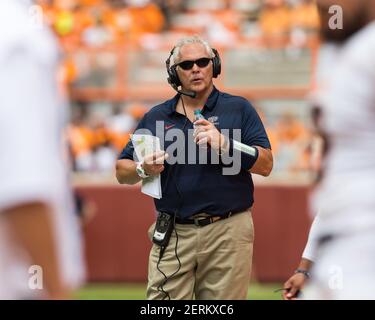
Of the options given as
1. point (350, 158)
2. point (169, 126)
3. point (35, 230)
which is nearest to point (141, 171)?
point (169, 126)

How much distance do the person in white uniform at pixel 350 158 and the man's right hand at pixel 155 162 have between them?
5.50ft

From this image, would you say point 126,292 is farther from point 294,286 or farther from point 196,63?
point 294,286

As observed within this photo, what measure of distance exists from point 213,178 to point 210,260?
1.25ft

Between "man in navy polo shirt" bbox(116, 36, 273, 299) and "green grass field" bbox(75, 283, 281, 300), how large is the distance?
12.0ft

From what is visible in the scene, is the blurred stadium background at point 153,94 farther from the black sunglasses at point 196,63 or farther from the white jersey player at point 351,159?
the white jersey player at point 351,159

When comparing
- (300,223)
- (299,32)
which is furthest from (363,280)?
(299,32)

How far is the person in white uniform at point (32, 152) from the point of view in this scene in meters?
2.18

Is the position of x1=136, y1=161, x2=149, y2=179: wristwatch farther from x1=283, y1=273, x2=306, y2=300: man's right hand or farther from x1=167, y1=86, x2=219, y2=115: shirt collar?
x1=283, y1=273, x2=306, y2=300: man's right hand

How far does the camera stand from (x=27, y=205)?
7.16 feet

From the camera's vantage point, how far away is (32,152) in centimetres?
219

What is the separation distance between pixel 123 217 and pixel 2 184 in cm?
671

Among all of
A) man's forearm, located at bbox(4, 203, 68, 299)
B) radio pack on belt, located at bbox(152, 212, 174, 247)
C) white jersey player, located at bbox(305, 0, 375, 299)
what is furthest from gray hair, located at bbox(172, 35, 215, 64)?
man's forearm, located at bbox(4, 203, 68, 299)
